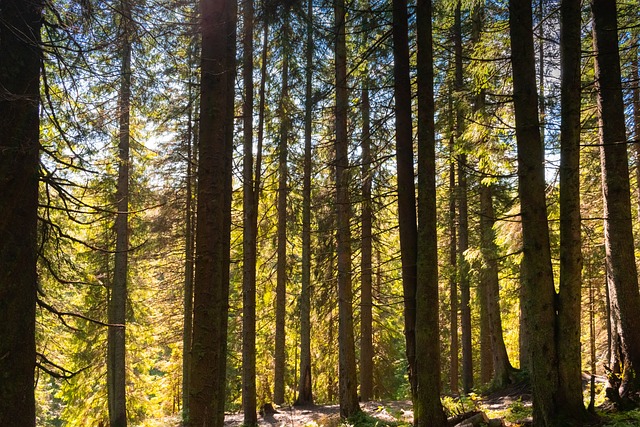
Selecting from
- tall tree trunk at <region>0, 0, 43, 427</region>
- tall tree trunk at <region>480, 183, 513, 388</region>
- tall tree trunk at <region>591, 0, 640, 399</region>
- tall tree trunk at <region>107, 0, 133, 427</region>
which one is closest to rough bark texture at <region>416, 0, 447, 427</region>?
tall tree trunk at <region>591, 0, 640, 399</region>

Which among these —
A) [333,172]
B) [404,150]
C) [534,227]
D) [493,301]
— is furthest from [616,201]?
[333,172]

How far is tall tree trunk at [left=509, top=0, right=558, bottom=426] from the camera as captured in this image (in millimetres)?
6102

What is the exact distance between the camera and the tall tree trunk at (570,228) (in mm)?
6035

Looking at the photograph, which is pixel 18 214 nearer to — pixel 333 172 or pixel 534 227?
pixel 534 227

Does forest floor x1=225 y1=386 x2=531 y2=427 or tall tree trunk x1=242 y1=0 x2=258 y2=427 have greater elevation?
tall tree trunk x1=242 y1=0 x2=258 y2=427

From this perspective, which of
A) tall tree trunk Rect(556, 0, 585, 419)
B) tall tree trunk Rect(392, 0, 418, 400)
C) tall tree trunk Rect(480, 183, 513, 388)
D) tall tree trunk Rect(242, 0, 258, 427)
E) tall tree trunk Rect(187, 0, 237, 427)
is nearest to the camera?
tall tree trunk Rect(187, 0, 237, 427)

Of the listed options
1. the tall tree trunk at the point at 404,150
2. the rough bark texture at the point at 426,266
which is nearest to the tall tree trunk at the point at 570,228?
the rough bark texture at the point at 426,266

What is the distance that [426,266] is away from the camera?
22.9ft

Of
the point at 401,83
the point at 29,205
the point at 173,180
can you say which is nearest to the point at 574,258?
the point at 401,83

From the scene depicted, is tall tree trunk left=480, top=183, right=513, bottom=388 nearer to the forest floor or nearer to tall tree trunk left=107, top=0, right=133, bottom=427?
the forest floor

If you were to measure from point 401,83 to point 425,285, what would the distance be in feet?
11.6

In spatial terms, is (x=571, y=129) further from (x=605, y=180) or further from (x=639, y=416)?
(x=639, y=416)

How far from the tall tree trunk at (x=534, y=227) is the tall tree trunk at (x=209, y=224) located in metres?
4.26

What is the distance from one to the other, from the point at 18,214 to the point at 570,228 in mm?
6989
